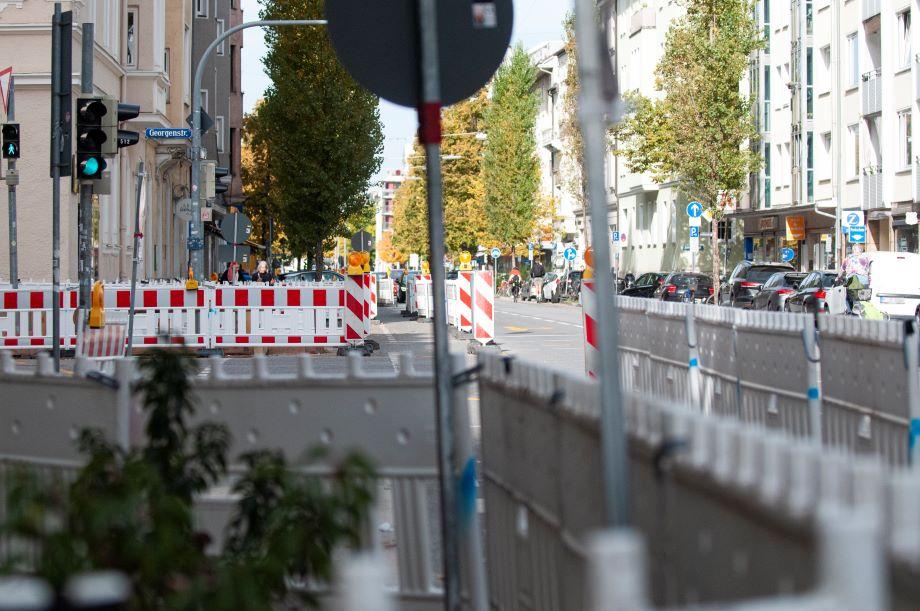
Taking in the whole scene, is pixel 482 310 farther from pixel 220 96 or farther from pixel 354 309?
pixel 220 96

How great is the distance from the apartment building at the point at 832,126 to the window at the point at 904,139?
0.15 ft

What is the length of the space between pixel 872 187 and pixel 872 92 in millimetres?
3223

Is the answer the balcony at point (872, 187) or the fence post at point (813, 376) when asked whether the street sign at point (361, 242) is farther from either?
the fence post at point (813, 376)

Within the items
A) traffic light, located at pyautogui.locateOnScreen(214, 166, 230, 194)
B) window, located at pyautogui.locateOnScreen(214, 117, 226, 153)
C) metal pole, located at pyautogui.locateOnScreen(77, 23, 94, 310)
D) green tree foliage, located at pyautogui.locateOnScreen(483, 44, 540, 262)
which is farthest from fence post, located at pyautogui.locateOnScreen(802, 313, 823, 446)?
green tree foliage, located at pyautogui.locateOnScreen(483, 44, 540, 262)

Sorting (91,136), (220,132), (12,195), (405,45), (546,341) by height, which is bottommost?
(546,341)

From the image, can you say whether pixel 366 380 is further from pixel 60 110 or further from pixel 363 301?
pixel 363 301

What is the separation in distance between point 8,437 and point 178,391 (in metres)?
1.28

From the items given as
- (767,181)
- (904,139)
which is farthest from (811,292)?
(767,181)

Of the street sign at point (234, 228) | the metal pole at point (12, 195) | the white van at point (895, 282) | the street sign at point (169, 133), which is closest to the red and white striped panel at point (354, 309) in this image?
the street sign at point (169, 133)

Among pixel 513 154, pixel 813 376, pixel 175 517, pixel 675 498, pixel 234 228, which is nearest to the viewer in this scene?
pixel 675 498

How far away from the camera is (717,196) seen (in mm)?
64312

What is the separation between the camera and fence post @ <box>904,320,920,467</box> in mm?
8258

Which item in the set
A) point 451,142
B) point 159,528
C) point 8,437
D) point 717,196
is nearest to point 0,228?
point 8,437

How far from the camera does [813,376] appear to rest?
32.3ft
